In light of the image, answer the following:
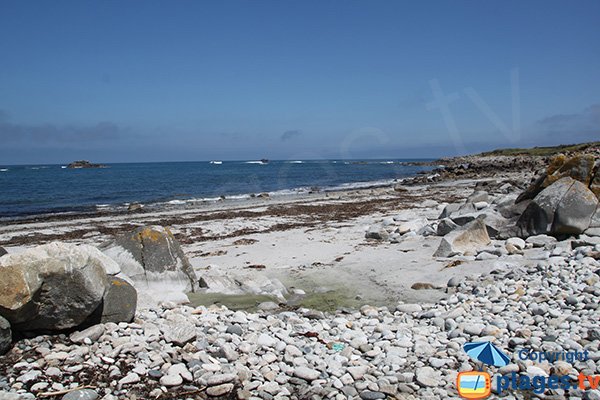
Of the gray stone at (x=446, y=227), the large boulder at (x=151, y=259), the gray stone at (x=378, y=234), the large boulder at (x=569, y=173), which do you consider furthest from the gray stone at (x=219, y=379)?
the large boulder at (x=569, y=173)

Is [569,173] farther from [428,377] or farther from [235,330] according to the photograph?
[235,330]

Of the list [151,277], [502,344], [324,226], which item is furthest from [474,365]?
[324,226]

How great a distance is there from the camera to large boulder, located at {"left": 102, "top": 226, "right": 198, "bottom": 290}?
7926mm

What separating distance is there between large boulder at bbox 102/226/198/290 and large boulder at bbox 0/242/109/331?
2587 millimetres

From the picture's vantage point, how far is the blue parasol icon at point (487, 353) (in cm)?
469

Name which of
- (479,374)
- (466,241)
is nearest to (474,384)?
(479,374)

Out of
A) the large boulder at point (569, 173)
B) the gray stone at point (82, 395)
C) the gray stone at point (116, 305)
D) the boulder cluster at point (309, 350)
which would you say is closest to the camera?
the gray stone at point (82, 395)

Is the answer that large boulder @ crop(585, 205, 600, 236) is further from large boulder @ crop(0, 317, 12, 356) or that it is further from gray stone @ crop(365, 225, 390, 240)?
large boulder @ crop(0, 317, 12, 356)

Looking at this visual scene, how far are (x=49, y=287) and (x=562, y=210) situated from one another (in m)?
10.5

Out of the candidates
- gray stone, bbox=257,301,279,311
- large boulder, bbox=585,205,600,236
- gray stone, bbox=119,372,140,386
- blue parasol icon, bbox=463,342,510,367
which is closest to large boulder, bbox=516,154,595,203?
large boulder, bbox=585,205,600,236

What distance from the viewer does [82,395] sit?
4.04 meters

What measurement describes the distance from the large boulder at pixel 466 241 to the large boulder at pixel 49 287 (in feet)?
24.6

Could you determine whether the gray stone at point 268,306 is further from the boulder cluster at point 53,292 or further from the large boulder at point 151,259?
the boulder cluster at point 53,292

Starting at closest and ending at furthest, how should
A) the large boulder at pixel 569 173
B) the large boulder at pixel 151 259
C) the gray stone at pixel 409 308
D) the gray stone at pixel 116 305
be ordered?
the gray stone at pixel 116 305 → the gray stone at pixel 409 308 → the large boulder at pixel 151 259 → the large boulder at pixel 569 173
